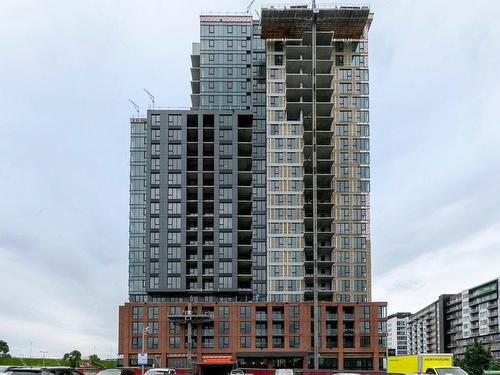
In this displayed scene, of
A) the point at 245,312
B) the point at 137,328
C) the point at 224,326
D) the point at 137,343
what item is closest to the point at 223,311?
the point at 224,326

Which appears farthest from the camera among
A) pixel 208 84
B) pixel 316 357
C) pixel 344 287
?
pixel 208 84


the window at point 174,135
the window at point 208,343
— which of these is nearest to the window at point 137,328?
the window at point 208,343

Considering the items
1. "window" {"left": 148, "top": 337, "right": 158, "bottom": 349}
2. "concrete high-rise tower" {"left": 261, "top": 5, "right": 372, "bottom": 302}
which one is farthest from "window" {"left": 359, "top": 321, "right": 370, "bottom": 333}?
"window" {"left": 148, "top": 337, "right": 158, "bottom": 349}

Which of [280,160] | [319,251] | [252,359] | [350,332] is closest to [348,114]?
[280,160]

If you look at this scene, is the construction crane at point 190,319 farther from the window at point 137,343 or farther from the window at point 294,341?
the window at point 294,341

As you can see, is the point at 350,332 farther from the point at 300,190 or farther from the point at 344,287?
the point at 300,190

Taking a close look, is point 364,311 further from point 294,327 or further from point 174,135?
point 174,135

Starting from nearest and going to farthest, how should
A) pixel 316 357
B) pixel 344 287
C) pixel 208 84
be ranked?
pixel 316 357 → pixel 344 287 → pixel 208 84

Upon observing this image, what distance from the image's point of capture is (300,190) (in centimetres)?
14925

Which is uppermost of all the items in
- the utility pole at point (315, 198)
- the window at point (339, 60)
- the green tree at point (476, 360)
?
the window at point (339, 60)

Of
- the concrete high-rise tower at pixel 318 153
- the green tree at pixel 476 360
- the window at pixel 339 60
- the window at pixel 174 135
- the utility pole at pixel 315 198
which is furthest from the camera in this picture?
the window at pixel 339 60

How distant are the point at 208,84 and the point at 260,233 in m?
39.5

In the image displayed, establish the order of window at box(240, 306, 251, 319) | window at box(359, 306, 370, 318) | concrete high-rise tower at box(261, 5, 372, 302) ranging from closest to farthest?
window at box(240, 306, 251, 319) → window at box(359, 306, 370, 318) → concrete high-rise tower at box(261, 5, 372, 302)

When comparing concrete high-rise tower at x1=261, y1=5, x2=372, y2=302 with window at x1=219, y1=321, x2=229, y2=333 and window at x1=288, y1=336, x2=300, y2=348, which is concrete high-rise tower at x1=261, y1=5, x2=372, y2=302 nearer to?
window at x1=288, y1=336, x2=300, y2=348
